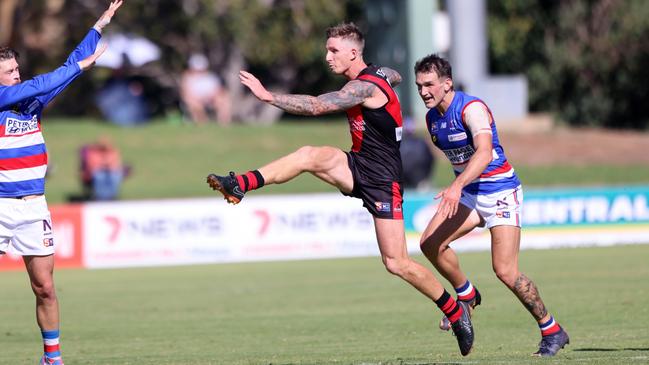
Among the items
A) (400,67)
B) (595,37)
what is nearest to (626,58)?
(595,37)

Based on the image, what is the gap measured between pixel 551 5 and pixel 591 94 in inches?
133

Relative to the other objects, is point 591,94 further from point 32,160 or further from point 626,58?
point 32,160

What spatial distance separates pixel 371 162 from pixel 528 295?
1.69m

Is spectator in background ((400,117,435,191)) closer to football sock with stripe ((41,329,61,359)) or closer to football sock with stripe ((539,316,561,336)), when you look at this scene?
football sock with stripe ((539,316,561,336))

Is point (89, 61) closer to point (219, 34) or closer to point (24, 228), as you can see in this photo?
point (24, 228)

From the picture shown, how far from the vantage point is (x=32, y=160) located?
9.06 m

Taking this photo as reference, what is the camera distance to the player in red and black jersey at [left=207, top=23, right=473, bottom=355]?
946 centimetres

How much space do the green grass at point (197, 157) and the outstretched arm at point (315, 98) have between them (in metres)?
18.6

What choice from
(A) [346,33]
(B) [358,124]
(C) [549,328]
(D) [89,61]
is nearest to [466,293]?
(C) [549,328]

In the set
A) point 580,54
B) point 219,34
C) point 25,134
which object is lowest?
point 25,134

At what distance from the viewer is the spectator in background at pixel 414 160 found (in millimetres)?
23953

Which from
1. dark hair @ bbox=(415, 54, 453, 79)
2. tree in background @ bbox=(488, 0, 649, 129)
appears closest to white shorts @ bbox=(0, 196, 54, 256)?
dark hair @ bbox=(415, 54, 453, 79)

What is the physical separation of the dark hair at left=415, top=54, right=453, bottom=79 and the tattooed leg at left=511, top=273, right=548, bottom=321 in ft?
5.79

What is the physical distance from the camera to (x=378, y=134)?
9.70 metres
